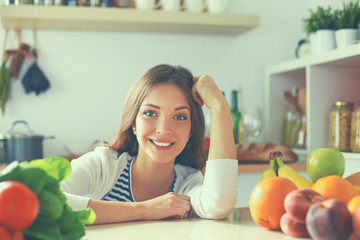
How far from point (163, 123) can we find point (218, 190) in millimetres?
242

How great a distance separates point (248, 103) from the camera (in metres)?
2.54

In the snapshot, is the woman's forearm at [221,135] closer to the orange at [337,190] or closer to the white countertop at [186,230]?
the white countertop at [186,230]

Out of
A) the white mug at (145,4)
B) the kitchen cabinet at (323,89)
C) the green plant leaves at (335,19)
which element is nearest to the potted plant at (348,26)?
the green plant leaves at (335,19)

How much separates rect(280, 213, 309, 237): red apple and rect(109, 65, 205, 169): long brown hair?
1.85 ft

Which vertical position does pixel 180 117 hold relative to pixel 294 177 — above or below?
above

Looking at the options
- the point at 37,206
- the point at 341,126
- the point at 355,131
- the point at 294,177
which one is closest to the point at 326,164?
the point at 294,177

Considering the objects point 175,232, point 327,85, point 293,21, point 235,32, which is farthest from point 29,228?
point 293,21

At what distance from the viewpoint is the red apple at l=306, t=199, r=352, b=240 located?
1.90ft

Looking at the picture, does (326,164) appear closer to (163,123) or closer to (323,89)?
(163,123)

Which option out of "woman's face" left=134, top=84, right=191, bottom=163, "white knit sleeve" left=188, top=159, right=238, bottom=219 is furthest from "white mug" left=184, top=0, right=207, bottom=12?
"white knit sleeve" left=188, top=159, right=238, bottom=219

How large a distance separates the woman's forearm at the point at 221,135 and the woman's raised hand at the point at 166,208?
13 centimetres

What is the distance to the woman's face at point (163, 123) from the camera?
112 cm

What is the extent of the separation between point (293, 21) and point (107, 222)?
2050 millimetres

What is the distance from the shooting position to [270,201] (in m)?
0.73
